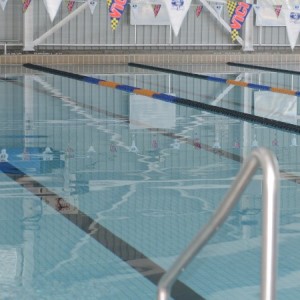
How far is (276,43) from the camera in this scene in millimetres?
20625

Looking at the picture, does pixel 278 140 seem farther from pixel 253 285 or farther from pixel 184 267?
pixel 184 267

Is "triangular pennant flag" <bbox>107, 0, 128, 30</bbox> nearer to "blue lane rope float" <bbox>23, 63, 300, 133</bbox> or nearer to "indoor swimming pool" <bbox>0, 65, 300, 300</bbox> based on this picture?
"blue lane rope float" <bbox>23, 63, 300, 133</bbox>

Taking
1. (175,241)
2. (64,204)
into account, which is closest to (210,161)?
Answer: (64,204)

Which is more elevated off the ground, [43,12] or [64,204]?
[43,12]

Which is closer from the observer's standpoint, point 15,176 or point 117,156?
point 15,176

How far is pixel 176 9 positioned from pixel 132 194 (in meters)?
11.7

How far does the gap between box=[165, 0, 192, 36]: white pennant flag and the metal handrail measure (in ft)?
49.2

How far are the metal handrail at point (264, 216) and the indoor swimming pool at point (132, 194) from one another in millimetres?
69

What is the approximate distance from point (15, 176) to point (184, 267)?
4.37 metres

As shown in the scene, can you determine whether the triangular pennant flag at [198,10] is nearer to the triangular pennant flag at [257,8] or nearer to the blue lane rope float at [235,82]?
the triangular pennant flag at [257,8]

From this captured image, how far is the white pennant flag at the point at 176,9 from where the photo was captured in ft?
55.3

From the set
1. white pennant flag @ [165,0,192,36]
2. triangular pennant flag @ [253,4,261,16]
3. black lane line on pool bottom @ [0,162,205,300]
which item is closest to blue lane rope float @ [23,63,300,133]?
white pennant flag @ [165,0,192,36]

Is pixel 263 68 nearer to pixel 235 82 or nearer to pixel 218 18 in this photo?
pixel 218 18

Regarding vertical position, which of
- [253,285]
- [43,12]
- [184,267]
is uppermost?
[43,12]
